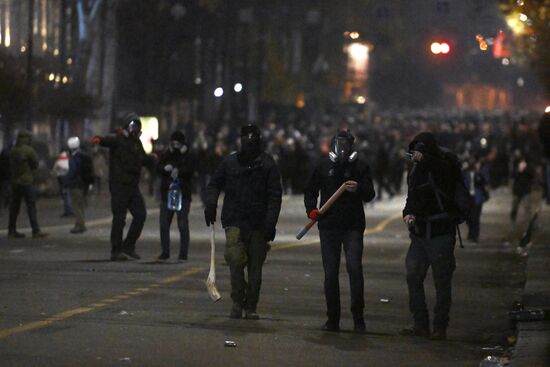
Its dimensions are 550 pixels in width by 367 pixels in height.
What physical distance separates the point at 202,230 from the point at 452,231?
1788 centimetres

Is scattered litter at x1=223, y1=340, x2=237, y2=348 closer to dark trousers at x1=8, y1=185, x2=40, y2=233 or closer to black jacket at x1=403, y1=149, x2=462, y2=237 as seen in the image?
black jacket at x1=403, y1=149, x2=462, y2=237

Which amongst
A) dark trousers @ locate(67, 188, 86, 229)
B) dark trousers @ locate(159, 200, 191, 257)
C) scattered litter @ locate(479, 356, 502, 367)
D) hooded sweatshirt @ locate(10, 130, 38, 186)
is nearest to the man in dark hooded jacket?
scattered litter @ locate(479, 356, 502, 367)

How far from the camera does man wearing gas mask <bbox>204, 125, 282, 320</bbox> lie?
52.2 feet

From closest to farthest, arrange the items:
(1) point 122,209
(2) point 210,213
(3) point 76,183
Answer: (2) point 210,213 < (1) point 122,209 < (3) point 76,183

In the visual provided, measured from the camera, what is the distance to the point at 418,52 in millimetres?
177500

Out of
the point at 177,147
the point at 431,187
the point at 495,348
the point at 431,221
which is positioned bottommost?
the point at 495,348

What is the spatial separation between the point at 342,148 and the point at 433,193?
0.92m

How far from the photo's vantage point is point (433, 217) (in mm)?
15031

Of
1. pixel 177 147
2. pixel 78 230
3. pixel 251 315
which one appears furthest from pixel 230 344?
pixel 78 230

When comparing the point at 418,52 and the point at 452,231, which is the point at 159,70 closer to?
the point at 452,231

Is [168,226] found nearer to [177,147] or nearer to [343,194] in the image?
[177,147]

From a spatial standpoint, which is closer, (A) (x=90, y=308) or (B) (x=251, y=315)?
(B) (x=251, y=315)

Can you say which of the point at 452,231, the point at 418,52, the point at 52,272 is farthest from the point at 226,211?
the point at 418,52

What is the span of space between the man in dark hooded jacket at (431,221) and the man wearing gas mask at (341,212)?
47 cm
